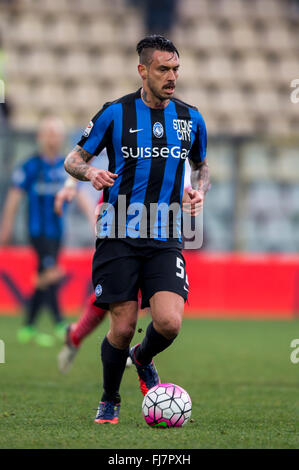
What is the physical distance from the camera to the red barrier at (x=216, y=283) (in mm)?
12734

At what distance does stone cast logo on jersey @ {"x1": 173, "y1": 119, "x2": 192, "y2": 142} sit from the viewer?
196 inches

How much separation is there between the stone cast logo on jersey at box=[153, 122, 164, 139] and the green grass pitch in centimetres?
152

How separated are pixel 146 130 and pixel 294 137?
30.4 ft

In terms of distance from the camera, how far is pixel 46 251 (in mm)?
9992

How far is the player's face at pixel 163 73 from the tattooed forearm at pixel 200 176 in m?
0.56

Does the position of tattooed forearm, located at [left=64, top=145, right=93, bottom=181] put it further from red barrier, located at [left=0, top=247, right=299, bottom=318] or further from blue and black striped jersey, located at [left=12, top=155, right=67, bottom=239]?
red barrier, located at [left=0, top=247, right=299, bottom=318]

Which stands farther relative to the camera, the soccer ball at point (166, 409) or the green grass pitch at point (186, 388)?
the soccer ball at point (166, 409)

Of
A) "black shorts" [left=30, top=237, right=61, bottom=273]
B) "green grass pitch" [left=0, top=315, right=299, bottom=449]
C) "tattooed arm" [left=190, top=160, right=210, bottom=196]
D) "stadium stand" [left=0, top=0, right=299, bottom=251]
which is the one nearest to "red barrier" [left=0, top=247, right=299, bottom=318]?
"green grass pitch" [left=0, top=315, right=299, bottom=449]

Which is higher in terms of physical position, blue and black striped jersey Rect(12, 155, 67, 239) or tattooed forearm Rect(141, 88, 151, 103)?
blue and black striped jersey Rect(12, 155, 67, 239)

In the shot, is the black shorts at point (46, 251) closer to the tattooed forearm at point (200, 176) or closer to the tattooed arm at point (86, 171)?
the tattooed forearm at point (200, 176)

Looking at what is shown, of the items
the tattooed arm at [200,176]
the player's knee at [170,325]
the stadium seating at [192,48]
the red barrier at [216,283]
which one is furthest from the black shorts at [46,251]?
the stadium seating at [192,48]

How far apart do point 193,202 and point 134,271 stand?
498 mm

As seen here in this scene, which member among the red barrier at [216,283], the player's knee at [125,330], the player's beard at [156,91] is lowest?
the player's knee at [125,330]
